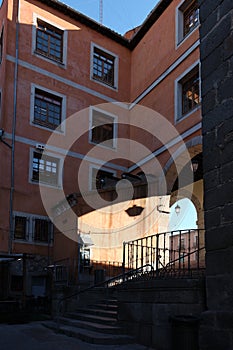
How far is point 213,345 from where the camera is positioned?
588 cm

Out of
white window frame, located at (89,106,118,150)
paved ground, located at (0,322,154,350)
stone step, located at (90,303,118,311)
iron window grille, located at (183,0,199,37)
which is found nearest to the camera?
paved ground, located at (0,322,154,350)

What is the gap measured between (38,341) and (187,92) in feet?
38.7

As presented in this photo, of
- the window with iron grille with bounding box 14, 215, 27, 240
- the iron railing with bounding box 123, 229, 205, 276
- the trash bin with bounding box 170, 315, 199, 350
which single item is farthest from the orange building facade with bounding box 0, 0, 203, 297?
the trash bin with bounding box 170, 315, 199, 350

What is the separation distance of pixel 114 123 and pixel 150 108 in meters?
2.50

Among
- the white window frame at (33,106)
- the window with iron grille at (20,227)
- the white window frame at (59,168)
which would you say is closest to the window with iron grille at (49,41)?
the white window frame at (33,106)

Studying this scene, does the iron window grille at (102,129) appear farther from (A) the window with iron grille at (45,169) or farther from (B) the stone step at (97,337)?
(B) the stone step at (97,337)

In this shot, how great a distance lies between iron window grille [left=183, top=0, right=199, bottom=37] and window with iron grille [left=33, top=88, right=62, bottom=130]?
6.46 metres

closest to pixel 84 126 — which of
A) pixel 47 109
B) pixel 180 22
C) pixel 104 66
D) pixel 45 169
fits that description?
pixel 47 109

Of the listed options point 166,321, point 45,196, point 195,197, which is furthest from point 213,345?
point 45,196

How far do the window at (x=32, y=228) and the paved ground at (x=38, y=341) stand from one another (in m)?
6.62

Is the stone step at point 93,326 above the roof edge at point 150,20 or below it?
below

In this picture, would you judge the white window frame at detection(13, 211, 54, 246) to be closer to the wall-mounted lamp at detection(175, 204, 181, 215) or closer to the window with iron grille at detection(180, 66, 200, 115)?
the wall-mounted lamp at detection(175, 204, 181, 215)

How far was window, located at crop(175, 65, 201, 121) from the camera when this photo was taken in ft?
54.5

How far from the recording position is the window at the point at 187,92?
16609 millimetres
